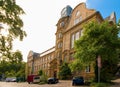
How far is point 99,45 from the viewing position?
31.4 metres

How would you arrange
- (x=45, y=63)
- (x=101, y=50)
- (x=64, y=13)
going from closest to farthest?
(x=101, y=50)
(x=64, y=13)
(x=45, y=63)

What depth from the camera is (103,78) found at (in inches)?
1296

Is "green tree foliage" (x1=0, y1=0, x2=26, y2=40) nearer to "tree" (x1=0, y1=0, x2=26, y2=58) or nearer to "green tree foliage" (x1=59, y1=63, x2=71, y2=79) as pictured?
"tree" (x1=0, y1=0, x2=26, y2=58)

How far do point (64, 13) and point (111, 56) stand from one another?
132ft

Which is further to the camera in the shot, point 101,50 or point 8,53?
point 101,50

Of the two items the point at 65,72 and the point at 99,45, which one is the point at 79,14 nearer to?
the point at 65,72

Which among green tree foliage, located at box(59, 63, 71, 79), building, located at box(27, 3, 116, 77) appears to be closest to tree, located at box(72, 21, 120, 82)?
building, located at box(27, 3, 116, 77)

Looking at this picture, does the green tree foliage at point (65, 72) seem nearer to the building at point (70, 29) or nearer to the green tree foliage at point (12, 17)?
the building at point (70, 29)

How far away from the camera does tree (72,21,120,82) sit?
30703 millimetres

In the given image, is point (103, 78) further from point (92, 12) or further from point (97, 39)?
point (92, 12)

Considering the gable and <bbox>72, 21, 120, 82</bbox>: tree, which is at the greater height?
the gable

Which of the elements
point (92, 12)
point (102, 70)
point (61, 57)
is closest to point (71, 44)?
point (61, 57)

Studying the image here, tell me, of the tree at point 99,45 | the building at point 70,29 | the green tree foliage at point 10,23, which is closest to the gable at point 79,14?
the building at point 70,29

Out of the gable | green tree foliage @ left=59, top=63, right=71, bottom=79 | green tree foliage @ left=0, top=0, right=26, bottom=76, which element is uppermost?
the gable
